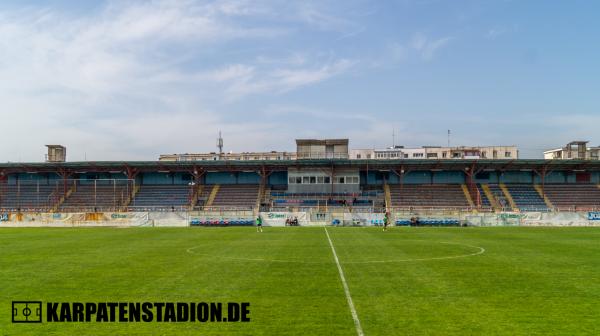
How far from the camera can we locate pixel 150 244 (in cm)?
3441

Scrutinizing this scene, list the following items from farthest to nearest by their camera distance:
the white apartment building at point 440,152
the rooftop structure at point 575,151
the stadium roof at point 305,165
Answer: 1. the white apartment building at point 440,152
2. the rooftop structure at point 575,151
3. the stadium roof at point 305,165

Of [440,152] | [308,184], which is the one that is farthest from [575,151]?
[308,184]

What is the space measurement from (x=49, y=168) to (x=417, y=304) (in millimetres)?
82364

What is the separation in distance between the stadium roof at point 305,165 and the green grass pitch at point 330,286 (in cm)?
4744

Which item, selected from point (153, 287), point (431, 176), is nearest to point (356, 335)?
point (153, 287)

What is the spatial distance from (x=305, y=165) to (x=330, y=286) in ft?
205

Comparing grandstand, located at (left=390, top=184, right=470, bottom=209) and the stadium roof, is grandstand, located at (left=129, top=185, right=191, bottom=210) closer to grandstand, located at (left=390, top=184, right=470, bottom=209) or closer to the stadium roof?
the stadium roof

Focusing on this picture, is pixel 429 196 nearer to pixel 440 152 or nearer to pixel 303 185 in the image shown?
pixel 303 185

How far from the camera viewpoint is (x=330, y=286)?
17.3 meters

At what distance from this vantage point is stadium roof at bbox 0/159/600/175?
76.8 meters

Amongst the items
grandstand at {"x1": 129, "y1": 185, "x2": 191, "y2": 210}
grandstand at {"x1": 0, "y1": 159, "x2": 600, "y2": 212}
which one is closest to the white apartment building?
grandstand at {"x1": 0, "y1": 159, "x2": 600, "y2": 212}

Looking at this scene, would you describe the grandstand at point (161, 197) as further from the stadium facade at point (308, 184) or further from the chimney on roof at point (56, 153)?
the chimney on roof at point (56, 153)

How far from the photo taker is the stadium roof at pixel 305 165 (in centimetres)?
7681

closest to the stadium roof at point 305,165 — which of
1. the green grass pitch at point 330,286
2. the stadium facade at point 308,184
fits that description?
the stadium facade at point 308,184
